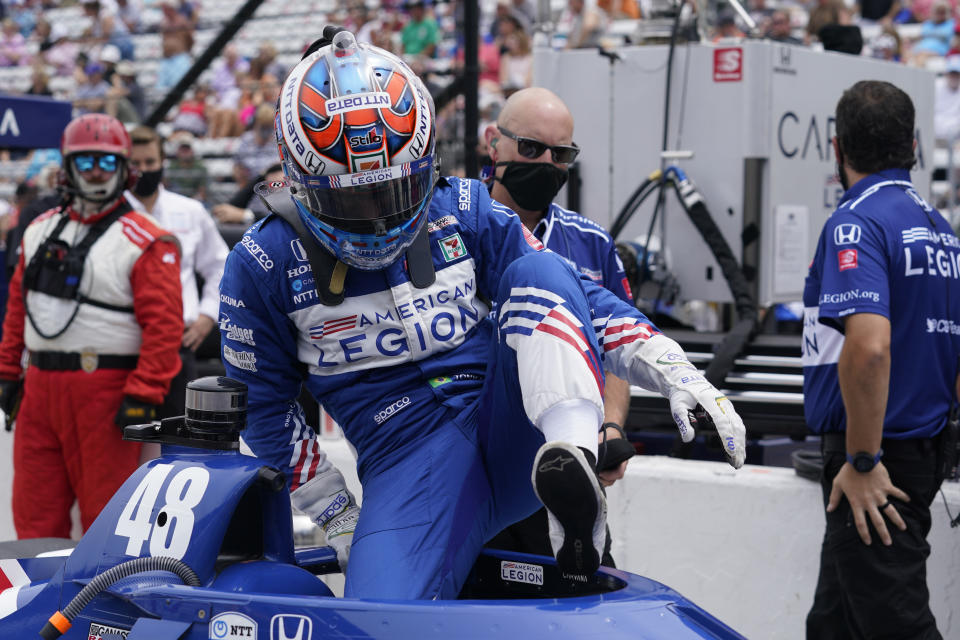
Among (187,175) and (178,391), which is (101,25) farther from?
(178,391)

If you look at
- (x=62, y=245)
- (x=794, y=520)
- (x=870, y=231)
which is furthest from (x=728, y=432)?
(x=62, y=245)

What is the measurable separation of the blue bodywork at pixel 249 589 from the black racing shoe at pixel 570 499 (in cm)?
→ 10

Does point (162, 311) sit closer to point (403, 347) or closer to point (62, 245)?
point (62, 245)

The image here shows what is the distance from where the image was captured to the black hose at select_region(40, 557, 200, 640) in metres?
2.53

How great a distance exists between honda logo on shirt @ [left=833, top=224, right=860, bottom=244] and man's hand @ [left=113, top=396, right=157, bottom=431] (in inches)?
121

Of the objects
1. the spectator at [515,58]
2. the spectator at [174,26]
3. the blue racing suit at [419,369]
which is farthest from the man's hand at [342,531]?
the spectator at [174,26]

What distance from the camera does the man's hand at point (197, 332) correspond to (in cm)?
636

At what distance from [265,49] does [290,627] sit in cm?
1303

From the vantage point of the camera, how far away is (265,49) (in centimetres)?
1457

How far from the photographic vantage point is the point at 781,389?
5.48m

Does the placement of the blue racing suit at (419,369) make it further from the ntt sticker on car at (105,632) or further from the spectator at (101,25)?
the spectator at (101,25)

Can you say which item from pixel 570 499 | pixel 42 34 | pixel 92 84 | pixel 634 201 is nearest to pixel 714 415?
pixel 570 499

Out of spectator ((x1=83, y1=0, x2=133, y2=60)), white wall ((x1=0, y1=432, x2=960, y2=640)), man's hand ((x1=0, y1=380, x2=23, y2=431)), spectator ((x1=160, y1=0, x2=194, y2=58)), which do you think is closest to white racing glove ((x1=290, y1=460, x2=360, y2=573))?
white wall ((x1=0, y1=432, x2=960, y2=640))

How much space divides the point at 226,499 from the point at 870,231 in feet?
6.96
